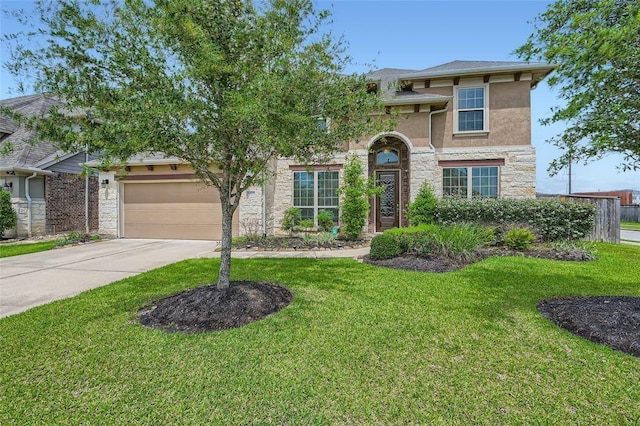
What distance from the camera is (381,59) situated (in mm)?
4594

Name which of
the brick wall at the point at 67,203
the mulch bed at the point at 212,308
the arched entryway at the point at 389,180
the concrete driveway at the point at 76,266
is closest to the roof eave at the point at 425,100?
the arched entryway at the point at 389,180

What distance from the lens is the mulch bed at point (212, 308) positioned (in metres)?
3.86

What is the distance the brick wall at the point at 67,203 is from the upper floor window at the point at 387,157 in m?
12.9

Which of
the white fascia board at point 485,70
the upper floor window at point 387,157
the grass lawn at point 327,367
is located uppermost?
the white fascia board at point 485,70

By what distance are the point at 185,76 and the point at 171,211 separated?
32.5 ft

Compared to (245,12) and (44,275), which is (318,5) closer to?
(245,12)

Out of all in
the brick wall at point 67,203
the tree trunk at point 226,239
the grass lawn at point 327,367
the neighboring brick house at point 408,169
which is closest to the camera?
the grass lawn at point 327,367

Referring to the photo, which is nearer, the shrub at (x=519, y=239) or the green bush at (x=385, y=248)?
the green bush at (x=385, y=248)

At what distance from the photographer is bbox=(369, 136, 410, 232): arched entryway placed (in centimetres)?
1238

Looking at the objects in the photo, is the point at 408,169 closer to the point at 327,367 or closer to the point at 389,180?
the point at 389,180

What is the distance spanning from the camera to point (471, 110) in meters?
11.8

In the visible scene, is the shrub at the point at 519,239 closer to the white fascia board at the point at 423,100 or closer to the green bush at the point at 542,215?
the green bush at the point at 542,215

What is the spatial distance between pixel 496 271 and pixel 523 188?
641 cm

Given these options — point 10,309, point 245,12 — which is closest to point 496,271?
point 245,12
